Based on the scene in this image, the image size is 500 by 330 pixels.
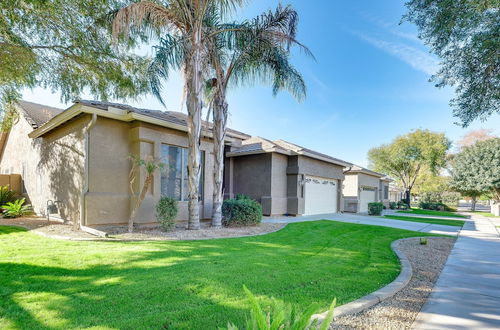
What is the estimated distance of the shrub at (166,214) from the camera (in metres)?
8.40

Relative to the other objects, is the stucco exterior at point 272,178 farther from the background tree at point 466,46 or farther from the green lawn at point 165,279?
the background tree at point 466,46

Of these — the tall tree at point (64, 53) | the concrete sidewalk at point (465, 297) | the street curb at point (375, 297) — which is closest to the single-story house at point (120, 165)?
the tall tree at point (64, 53)

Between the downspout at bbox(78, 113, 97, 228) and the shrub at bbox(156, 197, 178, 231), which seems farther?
the shrub at bbox(156, 197, 178, 231)

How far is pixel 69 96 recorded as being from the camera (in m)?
11.3

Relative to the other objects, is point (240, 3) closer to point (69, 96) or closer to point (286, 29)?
point (286, 29)

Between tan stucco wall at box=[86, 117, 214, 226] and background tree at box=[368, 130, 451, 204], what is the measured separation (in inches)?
1132

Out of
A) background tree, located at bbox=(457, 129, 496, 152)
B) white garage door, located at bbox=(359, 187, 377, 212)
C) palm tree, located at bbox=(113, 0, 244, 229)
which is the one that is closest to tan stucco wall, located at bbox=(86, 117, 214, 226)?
palm tree, located at bbox=(113, 0, 244, 229)

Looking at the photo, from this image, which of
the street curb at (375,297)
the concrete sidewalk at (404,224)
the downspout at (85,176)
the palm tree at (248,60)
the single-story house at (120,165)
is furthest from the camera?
the concrete sidewalk at (404,224)

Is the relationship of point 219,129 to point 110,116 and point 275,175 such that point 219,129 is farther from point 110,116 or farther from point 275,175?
point 275,175

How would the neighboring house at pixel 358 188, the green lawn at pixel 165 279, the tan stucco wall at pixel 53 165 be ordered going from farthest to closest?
the neighboring house at pixel 358 188 → the tan stucco wall at pixel 53 165 → the green lawn at pixel 165 279

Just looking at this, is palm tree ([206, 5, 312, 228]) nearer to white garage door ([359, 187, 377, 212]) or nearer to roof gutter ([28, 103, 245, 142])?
roof gutter ([28, 103, 245, 142])

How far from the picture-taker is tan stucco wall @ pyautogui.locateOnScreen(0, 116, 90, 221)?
908 centimetres

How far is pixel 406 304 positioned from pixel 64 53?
13.6 m

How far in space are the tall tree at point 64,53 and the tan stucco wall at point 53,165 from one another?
7.15ft
